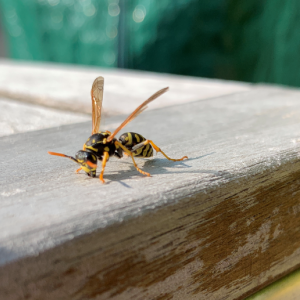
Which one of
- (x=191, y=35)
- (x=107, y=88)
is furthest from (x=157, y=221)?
(x=191, y=35)

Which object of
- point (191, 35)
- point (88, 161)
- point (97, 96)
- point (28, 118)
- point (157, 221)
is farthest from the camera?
point (191, 35)

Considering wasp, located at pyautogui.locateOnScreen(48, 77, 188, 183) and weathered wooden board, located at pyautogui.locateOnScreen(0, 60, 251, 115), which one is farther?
weathered wooden board, located at pyautogui.locateOnScreen(0, 60, 251, 115)

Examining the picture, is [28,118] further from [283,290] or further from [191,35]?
[191,35]

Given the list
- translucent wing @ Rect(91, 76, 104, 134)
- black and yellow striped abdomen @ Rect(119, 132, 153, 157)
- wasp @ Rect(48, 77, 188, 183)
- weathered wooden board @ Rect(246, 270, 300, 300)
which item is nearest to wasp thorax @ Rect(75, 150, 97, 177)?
wasp @ Rect(48, 77, 188, 183)

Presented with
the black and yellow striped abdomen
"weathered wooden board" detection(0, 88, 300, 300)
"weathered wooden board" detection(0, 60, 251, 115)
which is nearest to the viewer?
"weathered wooden board" detection(0, 88, 300, 300)

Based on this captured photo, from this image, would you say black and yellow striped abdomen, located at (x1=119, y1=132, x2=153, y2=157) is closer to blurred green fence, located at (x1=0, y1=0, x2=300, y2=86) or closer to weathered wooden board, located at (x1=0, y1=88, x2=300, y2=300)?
weathered wooden board, located at (x1=0, y1=88, x2=300, y2=300)

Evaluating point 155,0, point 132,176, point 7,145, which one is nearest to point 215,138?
point 132,176

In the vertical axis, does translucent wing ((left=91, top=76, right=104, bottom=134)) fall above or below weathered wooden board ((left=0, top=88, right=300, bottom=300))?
above
